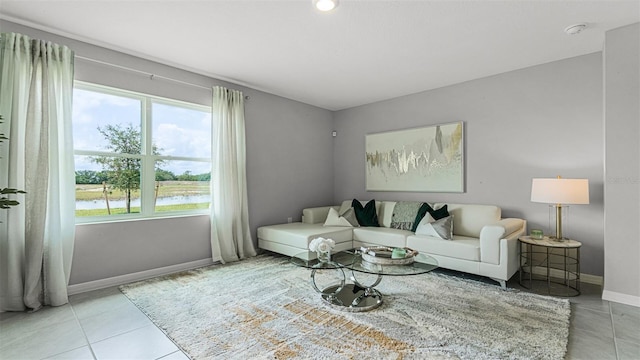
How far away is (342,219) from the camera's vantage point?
4.49 m

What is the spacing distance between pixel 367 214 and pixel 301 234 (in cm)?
121

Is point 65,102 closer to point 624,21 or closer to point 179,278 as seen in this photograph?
point 179,278

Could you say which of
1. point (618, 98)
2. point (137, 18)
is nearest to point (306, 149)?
point (137, 18)

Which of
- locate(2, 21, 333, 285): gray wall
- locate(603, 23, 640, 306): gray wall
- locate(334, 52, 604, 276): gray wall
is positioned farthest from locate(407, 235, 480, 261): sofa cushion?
locate(2, 21, 333, 285): gray wall

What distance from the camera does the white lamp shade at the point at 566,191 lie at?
294cm

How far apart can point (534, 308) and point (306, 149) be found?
12.6ft

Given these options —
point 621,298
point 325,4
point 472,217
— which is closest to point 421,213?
point 472,217

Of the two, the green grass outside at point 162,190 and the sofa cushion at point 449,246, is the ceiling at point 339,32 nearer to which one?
the green grass outside at point 162,190

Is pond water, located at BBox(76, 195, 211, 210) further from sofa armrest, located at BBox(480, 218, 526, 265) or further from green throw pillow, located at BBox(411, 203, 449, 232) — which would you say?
sofa armrest, located at BBox(480, 218, 526, 265)

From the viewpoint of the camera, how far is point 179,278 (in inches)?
134

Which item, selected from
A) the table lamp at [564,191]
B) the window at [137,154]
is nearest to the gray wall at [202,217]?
the window at [137,154]

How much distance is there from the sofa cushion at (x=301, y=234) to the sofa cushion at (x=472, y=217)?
4.68 ft

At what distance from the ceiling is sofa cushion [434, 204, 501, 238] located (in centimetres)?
174

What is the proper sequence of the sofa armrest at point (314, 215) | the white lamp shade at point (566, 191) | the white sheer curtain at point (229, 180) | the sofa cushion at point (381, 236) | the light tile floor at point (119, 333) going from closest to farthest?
1. the light tile floor at point (119, 333)
2. the white lamp shade at point (566, 191)
3. the sofa cushion at point (381, 236)
4. the white sheer curtain at point (229, 180)
5. the sofa armrest at point (314, 215)
